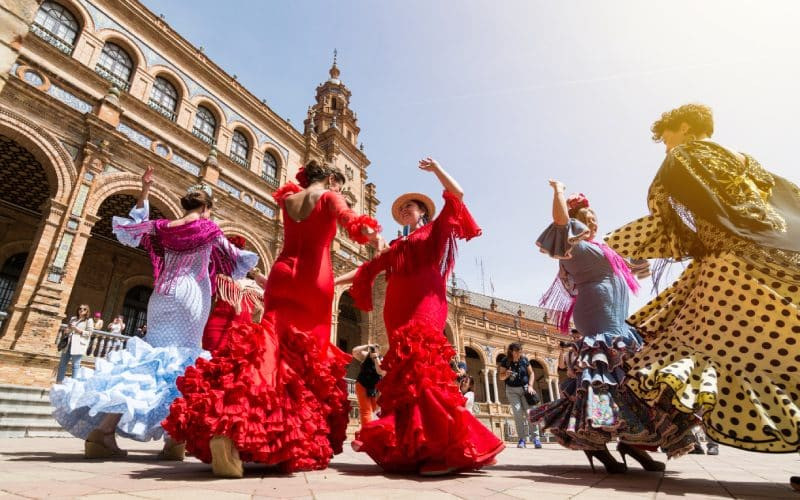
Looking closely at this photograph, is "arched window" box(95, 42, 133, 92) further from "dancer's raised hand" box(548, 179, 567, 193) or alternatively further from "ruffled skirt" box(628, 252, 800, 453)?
"ruffled skirt" box(628, 252, 800, 453)

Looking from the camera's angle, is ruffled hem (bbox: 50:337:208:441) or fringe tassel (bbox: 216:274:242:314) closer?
ruffled hem (bbox: 50:337:208:441)

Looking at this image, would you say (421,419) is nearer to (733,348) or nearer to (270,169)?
(733,348)

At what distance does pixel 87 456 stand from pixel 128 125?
1149 cm

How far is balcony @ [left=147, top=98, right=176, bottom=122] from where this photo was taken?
13.0 meters

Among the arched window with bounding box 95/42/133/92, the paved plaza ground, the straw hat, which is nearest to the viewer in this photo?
the paved plaza ground

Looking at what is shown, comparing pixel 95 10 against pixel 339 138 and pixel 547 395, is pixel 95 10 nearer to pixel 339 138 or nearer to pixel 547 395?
pixel 339 138

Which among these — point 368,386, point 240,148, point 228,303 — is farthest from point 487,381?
point 228,303

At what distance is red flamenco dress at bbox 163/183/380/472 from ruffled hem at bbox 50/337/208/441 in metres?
0.74

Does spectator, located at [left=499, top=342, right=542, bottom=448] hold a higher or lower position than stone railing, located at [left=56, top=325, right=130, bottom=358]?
lower

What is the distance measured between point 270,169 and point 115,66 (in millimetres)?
6310

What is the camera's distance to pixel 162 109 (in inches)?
527

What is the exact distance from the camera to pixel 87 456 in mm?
2555

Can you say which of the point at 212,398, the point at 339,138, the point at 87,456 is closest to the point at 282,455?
the point at 212,398

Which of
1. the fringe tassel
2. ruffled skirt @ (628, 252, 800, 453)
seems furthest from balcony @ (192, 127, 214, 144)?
ruffled skirt @ (628, 252, 800, 453)
